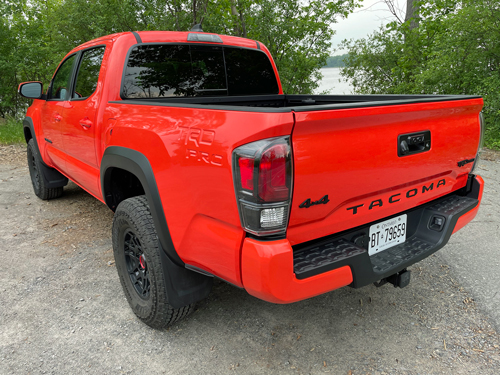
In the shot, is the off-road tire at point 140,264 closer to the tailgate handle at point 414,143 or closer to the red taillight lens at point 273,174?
the red taillight lens at point 273,174

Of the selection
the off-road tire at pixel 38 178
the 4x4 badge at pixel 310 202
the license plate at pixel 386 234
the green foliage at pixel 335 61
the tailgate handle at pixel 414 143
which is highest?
the tailgate handle at pixel 414 143

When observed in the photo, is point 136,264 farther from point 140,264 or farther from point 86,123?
point 86,123

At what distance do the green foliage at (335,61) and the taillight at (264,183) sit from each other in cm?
989

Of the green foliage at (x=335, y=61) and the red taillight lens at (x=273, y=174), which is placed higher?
the red taillight lens at (x=273, y=174)

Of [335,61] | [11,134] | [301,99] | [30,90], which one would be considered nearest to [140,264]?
[301,99]

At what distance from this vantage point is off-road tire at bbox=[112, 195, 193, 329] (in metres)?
2.27

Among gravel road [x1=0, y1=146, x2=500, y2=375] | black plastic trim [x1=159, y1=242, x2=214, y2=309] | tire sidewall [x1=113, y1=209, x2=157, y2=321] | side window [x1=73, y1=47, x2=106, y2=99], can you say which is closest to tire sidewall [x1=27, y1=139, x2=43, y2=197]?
gravel road [x1=0, y1=146, x2=500, y2=375]

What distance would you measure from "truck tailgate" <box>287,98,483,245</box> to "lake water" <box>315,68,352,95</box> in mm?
8645

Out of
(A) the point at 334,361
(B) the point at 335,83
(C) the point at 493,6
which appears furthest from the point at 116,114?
(B) the point at 335,83

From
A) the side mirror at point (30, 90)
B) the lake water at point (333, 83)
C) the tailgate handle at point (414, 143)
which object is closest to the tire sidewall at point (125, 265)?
the tailgate handle at point (414, 143)

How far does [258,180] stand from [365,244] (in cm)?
86

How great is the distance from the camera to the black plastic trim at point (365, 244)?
1859mm

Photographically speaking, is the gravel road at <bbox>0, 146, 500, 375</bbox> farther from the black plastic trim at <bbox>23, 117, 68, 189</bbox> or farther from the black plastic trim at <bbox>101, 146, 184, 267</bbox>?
the black plastic trim at <bbox>23, 117, 68, 189</bbox>

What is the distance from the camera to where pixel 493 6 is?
27.5 ft
